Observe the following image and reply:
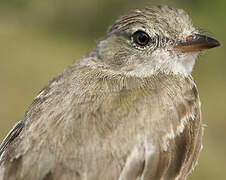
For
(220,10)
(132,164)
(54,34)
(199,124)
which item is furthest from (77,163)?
(54,34)

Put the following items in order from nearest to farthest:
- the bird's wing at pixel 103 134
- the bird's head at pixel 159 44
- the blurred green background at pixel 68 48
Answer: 1. the bird's wing at pixel 103 134
2. the bird's head at pixel 159 44
3. the blurred green background at pixel 68 48

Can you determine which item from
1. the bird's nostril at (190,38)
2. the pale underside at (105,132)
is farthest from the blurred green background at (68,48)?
the pale underside at (105,132)

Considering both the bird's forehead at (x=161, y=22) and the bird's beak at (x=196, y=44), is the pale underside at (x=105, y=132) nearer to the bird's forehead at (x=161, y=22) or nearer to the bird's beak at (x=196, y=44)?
Answer: the bird's beak at (x=196, y=44)

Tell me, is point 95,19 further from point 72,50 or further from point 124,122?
point 124,122

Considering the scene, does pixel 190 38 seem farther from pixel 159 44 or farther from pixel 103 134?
pixel 103 134

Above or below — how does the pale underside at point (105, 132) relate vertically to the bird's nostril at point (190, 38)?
below

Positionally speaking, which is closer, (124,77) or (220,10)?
(124,77)

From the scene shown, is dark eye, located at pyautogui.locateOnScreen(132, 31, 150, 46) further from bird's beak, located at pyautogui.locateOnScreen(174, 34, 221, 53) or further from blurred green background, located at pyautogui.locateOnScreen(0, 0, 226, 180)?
blurred green background, located at pyautogui.locateOnScreen(0, 0, 226, 180)
